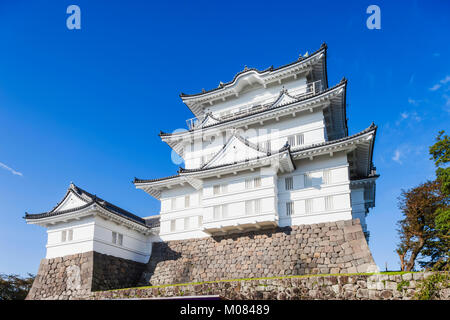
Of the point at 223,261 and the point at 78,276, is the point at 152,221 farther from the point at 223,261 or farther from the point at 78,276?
the point at 223,261

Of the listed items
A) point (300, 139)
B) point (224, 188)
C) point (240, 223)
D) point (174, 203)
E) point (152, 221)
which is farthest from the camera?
point (152, 221)

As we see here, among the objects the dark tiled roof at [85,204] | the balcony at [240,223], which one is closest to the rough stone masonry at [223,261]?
the balcony at [240,223]

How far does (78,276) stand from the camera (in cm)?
2117

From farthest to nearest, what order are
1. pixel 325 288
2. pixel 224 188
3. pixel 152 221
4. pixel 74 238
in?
1. pixel 152 221
2. pixel 74 238
3. pixel 224 188
4. pixel 325 288

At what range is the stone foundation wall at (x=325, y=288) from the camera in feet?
42.6

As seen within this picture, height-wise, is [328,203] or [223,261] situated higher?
[328,203]

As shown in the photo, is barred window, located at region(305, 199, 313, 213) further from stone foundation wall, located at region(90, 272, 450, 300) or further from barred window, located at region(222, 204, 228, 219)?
stone foundation wall, located at region(90, 272, 450, 300)

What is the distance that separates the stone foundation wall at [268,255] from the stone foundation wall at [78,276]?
2428 mm

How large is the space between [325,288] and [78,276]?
51.6 feet

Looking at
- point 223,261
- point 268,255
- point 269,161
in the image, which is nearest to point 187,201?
point 223,261

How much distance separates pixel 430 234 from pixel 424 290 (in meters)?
10.9

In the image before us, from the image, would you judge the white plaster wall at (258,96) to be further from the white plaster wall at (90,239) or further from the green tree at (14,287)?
the green tree at (14,287)

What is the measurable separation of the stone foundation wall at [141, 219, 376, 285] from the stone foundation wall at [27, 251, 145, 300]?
7.97ft
